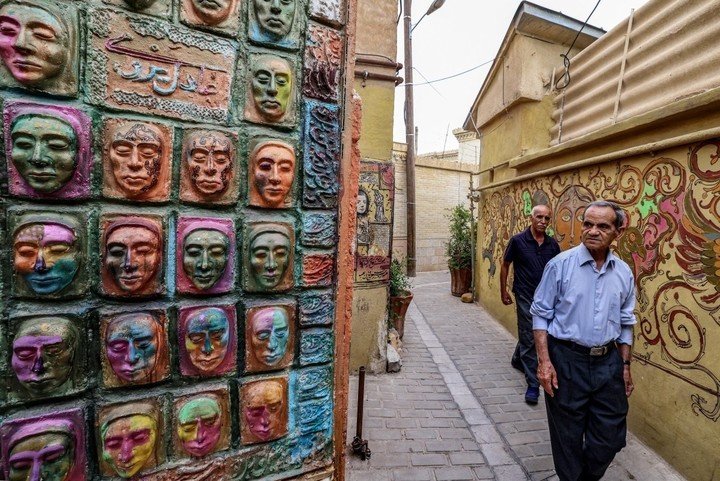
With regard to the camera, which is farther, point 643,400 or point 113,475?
point 643,400

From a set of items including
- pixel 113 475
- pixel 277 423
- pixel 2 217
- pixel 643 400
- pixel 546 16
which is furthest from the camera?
pixel 546 16

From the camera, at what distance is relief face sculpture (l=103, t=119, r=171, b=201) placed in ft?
3.82

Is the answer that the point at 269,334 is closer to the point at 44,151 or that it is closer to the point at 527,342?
the point at 44,151

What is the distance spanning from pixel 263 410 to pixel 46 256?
90 centimetres

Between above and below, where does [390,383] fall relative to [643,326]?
below

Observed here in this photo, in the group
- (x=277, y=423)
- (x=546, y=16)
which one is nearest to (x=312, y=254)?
(x=277, y=423)

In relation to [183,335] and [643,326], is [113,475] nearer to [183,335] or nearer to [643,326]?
[183,335]

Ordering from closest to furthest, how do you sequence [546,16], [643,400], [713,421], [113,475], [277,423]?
[113,475] → [277,423] → [713,421] → [643,400] → [546,16]

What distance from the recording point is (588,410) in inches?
82.1

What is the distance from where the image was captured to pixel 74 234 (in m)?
1.13

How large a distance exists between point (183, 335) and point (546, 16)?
228 inches

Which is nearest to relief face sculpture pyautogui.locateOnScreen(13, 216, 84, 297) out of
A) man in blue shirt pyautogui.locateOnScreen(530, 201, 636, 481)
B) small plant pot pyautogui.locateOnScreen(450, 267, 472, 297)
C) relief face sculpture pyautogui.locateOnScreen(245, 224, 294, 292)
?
relief face sculpture pyautogui.locateOnScreen(245, 224, 294, 292)

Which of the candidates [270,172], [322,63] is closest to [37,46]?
[270,172]

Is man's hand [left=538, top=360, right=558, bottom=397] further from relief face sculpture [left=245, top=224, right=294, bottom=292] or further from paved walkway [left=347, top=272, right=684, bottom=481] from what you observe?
relief face sculpture [left=245, top=224, right=294, bottom=292]
